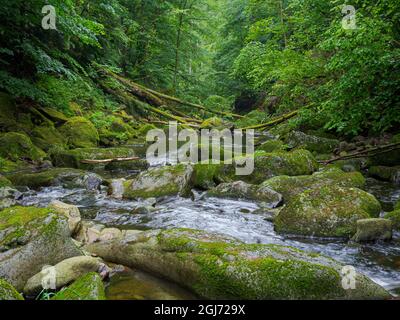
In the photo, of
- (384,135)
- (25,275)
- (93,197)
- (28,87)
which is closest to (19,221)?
(25,275)

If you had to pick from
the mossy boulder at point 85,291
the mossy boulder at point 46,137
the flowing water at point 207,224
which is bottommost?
the flowing water at point 207,224

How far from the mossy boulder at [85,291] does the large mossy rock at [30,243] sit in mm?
905

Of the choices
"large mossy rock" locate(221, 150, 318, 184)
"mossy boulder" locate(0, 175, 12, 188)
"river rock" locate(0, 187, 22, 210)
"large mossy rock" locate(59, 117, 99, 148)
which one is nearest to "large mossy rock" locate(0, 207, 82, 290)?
"river rock" locate(0, 187, 22, 210)

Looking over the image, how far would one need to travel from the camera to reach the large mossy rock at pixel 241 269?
11.0 ft

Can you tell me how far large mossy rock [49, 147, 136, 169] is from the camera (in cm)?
1044

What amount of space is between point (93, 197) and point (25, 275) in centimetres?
428

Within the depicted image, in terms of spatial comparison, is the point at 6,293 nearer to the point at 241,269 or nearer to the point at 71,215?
the point at 241,269

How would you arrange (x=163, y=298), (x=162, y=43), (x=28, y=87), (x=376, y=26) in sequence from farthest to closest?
(x=162, y=43) → (x=28, y=87) → (x=376, y=26) → (x=163, y=298)

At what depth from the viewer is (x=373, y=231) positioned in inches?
201

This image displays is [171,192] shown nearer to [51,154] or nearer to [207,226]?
[207,226]

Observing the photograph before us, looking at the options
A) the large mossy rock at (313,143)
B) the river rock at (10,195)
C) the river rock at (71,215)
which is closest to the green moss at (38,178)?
the river rock at (10,195)

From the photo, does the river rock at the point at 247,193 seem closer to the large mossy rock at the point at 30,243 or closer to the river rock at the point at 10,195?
the river rock at the point at 10,195

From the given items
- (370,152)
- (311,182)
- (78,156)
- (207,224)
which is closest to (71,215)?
(207,224)

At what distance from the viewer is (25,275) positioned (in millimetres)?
3738
